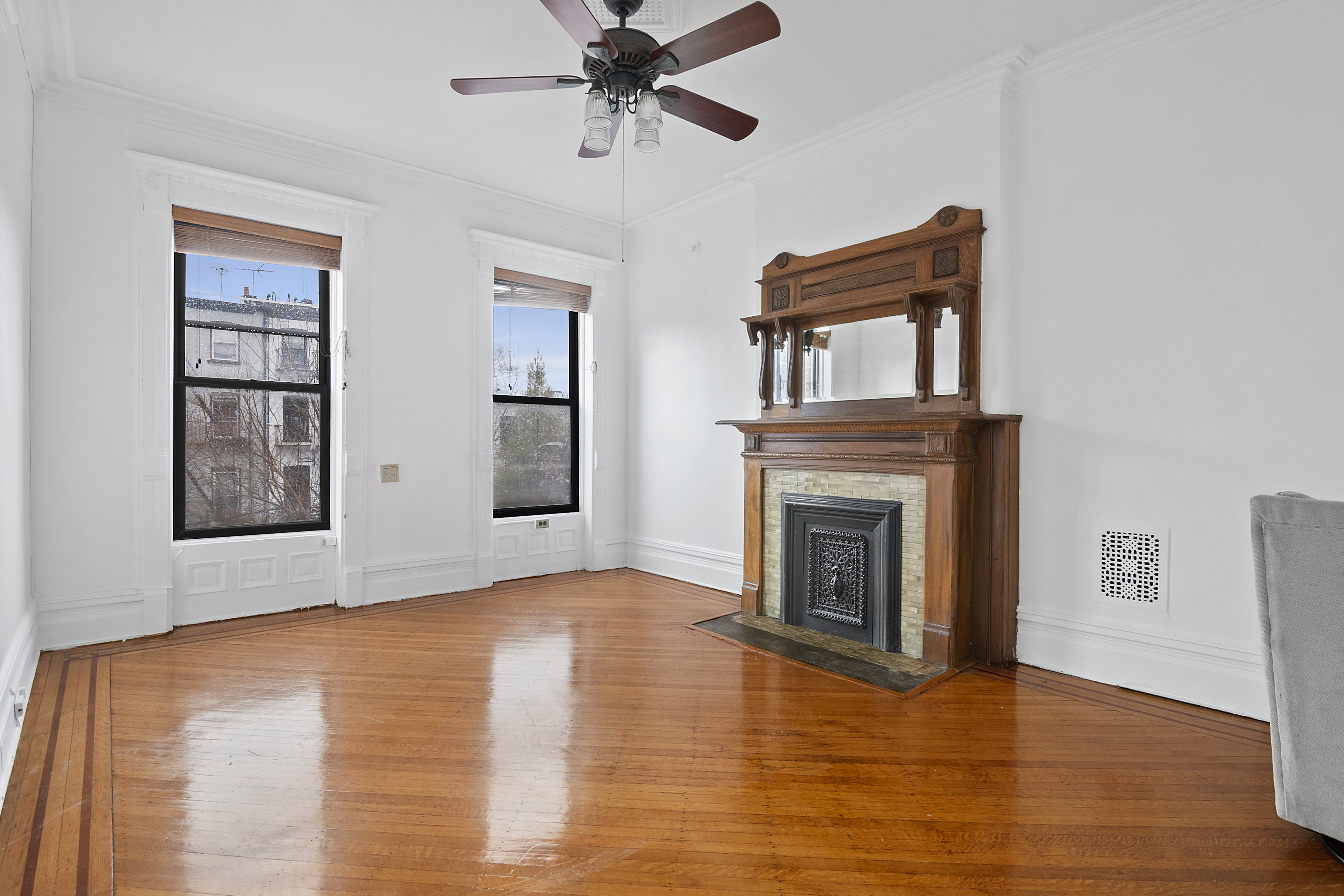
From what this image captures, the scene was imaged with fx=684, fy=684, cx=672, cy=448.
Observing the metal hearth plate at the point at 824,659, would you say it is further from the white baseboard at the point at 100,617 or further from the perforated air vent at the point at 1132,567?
the white baseboard at the point at 100,617

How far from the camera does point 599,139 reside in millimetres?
2930

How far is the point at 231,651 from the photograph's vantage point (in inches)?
146

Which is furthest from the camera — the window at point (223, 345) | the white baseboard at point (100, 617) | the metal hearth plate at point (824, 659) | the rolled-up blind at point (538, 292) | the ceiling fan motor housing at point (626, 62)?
the rolled-up blind at point (538, 292)

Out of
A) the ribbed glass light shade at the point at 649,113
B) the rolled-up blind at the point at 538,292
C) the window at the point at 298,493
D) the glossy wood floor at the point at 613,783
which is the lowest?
the glossy wood floor at the point at 613,783

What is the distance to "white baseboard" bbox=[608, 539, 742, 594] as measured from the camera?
5.22 meters

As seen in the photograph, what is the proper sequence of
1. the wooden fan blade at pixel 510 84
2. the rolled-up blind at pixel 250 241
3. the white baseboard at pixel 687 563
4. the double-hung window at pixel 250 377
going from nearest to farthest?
the wooden fan blade at pixel 510 84 → the rolled-up blind at pixel 250 241 → the double-hung window at pixel 250 377 → the white baseboard at pixel 687 563

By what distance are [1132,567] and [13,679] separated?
15.9 ft

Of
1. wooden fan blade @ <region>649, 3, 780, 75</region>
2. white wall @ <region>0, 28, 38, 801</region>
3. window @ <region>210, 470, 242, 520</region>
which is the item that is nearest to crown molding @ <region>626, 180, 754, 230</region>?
wooden fan blade @ <region>649, 3, 780, 75</region>

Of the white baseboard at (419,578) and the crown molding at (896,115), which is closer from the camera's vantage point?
the crown molding at (896,115)

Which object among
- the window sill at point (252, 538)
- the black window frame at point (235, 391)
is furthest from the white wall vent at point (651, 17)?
the window sill at point (252, 538)

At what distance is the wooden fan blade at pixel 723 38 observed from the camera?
2365 mm

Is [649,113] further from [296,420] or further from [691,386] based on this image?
[296,420]

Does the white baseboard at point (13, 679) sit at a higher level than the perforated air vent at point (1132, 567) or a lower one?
lower

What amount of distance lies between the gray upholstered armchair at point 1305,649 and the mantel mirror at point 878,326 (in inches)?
71.5
